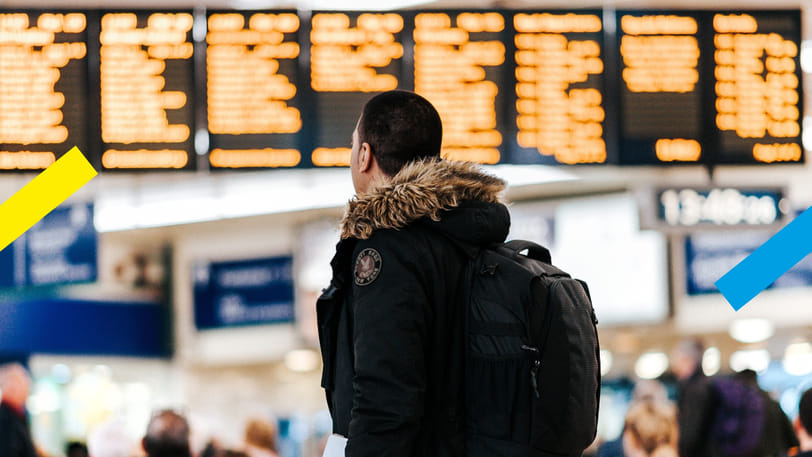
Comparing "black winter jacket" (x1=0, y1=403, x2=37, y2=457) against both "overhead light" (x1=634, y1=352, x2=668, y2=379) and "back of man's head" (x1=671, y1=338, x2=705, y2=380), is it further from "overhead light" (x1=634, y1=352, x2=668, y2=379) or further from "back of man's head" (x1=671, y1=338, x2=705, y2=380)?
"overhead light" (x1=634, y1=352, x2=668, y2=379)

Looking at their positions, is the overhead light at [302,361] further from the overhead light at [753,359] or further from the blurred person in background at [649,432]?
the blurred person in background at [649,432]

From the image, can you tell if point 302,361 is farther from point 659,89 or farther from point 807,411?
point 807,411

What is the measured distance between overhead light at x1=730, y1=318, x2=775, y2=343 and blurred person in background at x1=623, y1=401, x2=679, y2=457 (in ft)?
23.6

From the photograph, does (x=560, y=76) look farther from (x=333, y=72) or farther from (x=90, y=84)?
(x=90, y=84)

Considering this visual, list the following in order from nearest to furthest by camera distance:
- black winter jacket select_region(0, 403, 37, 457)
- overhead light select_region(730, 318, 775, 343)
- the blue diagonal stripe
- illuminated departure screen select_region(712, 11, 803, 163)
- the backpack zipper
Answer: the backpack zipper < the blue diagonal stripe < illuminated departure screen select_region(712, 11, 803, 163) < black winter jacket select_region(0, 403, 37, 457) < overhead light select_region(730, 318, 775, 343)

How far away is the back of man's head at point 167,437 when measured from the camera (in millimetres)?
5043

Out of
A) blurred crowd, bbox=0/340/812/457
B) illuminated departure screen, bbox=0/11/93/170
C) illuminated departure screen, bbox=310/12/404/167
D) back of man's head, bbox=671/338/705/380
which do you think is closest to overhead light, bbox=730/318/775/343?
blurred crowd, bbox=0/340/812/457

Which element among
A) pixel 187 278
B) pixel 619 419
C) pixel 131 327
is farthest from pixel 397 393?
pixel 187 278

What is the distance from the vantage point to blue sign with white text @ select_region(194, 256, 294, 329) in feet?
36.5

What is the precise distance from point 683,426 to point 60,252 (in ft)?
13.0

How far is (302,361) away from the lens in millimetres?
15562

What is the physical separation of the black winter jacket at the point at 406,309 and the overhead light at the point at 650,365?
1162 cm

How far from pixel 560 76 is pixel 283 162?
54.3 inches

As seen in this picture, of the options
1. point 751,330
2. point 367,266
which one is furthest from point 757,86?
point 751,330
